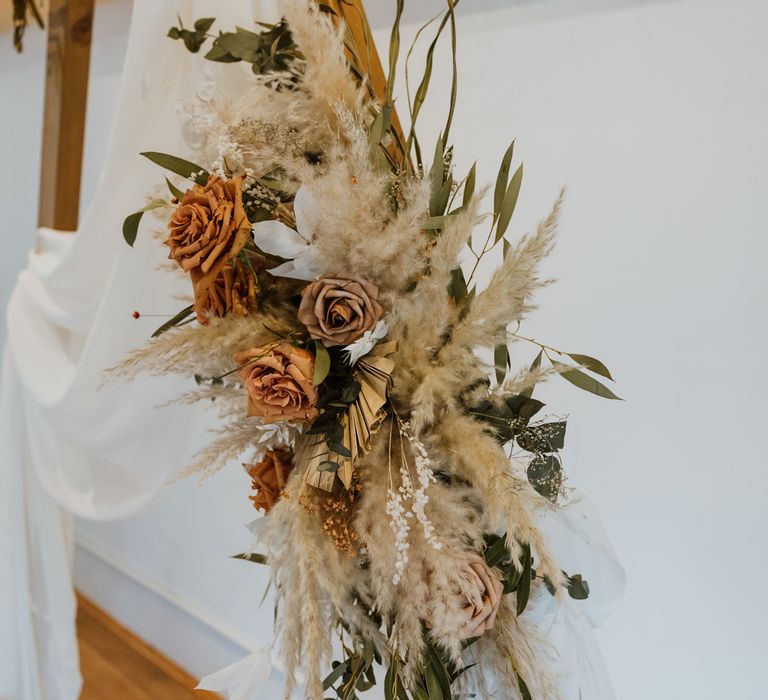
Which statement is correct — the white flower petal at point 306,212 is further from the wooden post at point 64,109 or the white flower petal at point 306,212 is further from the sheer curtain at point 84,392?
the wooden post at point 64,109

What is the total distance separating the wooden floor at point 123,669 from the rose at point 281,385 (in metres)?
1.51

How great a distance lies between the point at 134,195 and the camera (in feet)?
3.73

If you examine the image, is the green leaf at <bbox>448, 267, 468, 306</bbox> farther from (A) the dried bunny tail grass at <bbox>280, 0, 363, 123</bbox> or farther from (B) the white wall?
(B) the white wall

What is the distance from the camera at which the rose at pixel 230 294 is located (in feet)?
2.19

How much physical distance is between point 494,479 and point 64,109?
137 cm

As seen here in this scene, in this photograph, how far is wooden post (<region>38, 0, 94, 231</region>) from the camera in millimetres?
1479

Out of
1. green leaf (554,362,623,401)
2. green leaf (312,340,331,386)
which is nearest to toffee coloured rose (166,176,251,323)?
green leaf (312,340,331,386)

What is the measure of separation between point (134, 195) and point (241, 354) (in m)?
0.63

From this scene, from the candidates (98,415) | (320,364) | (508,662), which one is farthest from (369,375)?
(98,415)

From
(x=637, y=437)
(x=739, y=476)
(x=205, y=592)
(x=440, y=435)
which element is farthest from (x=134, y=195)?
(x=205, y=592)

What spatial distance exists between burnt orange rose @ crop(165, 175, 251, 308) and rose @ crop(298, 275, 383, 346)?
8cm

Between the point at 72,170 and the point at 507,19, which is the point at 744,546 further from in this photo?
the point at 72,170

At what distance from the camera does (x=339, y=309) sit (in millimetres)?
600

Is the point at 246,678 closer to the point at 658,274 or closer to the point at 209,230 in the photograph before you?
the point at 209,230
